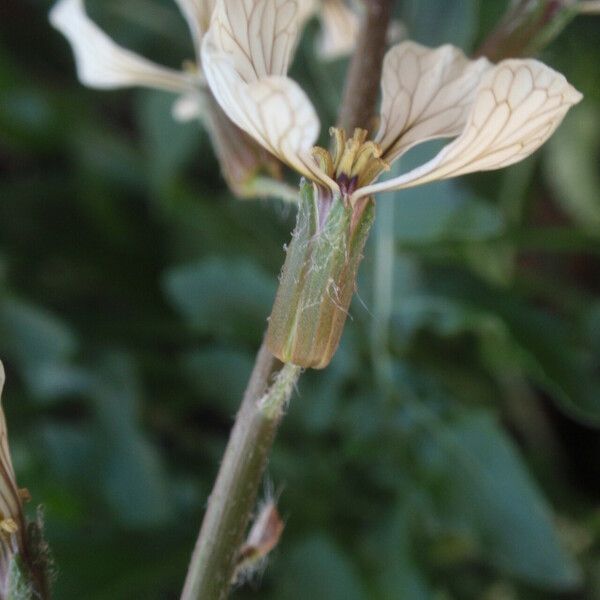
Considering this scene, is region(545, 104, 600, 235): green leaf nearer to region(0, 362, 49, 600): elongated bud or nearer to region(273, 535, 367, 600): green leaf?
region(273, 535, 367, 600): green leaf

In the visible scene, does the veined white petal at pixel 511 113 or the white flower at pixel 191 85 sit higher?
the veined white petal at pixel 511 113

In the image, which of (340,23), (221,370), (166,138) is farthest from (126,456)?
(340,23)

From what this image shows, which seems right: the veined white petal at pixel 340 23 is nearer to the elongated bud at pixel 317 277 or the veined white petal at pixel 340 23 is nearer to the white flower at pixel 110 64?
the white flower at pixel 110 64

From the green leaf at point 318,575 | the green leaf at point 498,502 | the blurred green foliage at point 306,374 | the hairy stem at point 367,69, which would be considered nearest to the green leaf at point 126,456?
the blurred green foliage at point 306,374

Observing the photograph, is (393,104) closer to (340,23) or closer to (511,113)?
(511,113)

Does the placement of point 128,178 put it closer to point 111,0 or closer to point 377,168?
point 111,0

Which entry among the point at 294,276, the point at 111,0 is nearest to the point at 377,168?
the point at 294,276
